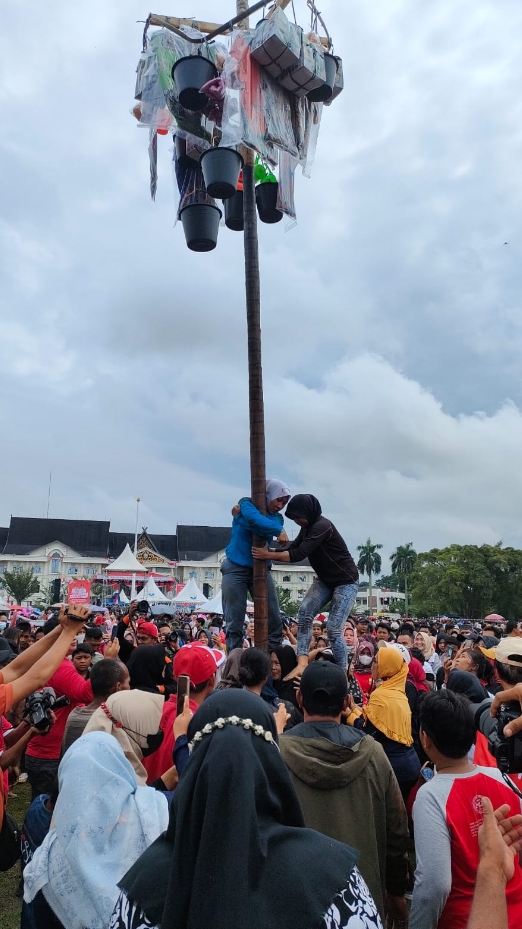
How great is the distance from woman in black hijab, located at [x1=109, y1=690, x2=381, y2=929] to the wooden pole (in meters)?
3.70

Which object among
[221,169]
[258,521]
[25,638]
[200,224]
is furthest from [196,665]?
[25,638]

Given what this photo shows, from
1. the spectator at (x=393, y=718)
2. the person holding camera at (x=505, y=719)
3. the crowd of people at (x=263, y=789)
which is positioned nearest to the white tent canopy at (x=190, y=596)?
the crowd of people at (x=263, y=789)

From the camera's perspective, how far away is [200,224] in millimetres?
5691

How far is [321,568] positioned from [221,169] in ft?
12.0

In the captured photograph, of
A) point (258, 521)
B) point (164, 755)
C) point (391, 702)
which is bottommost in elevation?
point (164, 755)

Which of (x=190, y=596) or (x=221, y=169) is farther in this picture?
(x=190, y=596)

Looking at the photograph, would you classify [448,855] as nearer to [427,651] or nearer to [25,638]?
[427,651]

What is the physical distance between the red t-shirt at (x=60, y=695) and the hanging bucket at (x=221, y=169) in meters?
4.17

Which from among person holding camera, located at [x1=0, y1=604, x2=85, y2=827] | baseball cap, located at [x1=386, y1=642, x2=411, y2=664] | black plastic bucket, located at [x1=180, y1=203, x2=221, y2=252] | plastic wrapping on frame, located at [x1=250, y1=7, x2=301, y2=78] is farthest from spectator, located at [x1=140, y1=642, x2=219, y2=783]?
plastic wrapping on frame, located at [x1=250, y1=7, x2=301, y2=78]

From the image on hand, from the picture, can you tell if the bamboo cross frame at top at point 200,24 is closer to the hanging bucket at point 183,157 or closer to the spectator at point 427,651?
the hanging bucket at point 183,157

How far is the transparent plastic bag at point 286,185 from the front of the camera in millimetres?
6223

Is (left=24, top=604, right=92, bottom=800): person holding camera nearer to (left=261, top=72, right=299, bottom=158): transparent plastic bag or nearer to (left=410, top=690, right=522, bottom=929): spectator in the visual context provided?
(left=410, top=690, right=522, bottom=929): spectator

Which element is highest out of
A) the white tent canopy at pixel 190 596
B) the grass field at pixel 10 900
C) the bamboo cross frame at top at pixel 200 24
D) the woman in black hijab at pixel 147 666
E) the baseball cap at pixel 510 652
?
the bamboo cross frame at top at pixel 200 24

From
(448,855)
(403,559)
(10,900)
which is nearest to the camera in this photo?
(448,855)
